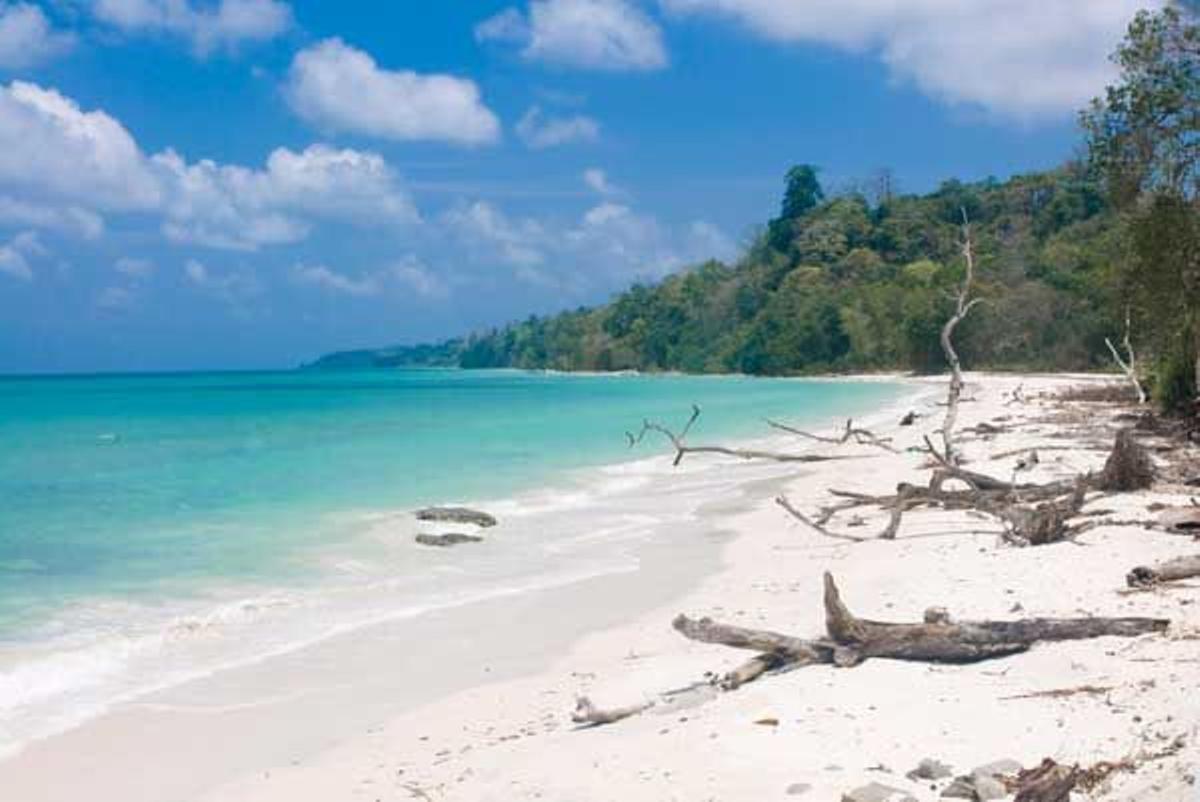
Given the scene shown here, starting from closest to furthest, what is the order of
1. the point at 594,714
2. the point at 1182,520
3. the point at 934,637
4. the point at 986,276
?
the point at 594,714 → the point at 934,637 → the point at 1182,520 → the point at 986,276

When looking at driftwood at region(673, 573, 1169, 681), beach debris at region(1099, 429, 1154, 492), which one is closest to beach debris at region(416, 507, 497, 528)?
A: beach debris at region(1099, 429, 1154, 492)

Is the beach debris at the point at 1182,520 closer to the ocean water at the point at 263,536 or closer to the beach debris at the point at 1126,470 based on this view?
the beach debris at the point at 1126,470

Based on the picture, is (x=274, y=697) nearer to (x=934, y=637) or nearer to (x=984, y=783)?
(x=934, y=637)

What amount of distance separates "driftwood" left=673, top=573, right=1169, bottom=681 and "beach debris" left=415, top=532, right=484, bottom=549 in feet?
27.1

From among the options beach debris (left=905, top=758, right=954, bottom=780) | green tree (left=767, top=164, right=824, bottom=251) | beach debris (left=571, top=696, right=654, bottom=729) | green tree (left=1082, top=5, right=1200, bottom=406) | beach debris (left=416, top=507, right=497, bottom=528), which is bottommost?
beach debris (left=416, top=507, right=497, bottom=528)

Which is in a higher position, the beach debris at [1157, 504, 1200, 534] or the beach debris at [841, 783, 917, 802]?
the beach debris at [1157, 504, 1200, 534]

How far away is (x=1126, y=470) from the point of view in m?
12.6

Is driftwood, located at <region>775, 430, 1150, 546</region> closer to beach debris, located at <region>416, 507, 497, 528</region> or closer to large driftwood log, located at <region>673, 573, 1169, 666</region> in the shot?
large driftwood log, located at <region>673, 573, 1169, 666</region>

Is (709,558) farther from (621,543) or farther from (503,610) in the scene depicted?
(503,610)

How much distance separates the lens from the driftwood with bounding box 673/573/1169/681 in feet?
21.1

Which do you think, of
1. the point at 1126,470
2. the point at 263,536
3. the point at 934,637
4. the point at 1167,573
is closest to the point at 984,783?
the point at 934,637

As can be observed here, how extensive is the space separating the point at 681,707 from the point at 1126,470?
846 centimetres

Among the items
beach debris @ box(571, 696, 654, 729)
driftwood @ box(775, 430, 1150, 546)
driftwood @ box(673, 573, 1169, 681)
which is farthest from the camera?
driftwood @ box(775, 430, 1150, 546)

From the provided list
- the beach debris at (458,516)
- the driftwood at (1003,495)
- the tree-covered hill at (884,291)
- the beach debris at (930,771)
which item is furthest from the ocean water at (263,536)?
the tree-covered hill at (884,291)
